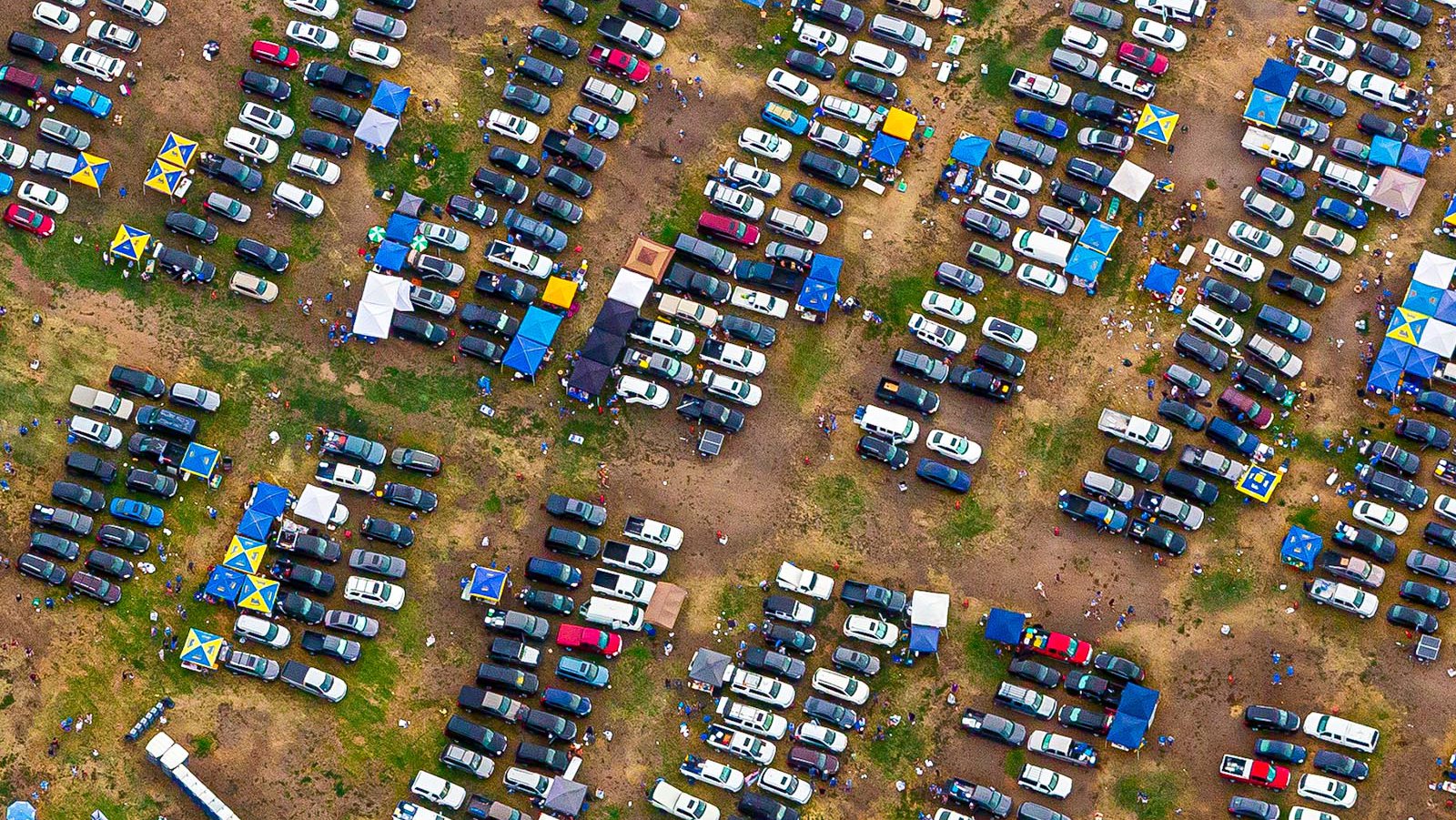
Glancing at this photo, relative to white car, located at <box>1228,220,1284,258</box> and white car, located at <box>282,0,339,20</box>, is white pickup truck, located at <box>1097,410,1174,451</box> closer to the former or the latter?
white car, located at <box>1228,220,1284,258</box>

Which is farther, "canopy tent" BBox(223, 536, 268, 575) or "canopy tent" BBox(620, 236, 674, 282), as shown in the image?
"canopy tent" BBox(620, 236, 674, 282)

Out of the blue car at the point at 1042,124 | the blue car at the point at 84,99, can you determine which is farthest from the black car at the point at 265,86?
the blue car at the point at 1042,124

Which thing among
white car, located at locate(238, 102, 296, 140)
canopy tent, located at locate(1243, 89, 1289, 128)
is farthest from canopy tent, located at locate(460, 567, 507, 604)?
canopy tent, located at locate(1243, 89, 1289, 128)

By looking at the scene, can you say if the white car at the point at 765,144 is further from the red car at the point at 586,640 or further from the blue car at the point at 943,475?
the red car at the point at 586,640

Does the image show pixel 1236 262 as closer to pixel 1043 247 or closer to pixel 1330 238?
pixel 1330 238

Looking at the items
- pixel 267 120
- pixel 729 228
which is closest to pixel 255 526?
pixel 267 120

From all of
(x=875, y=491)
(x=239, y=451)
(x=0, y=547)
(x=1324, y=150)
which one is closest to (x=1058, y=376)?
(x=875, y=491)

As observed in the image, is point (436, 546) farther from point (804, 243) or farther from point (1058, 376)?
point (1058, 376)
